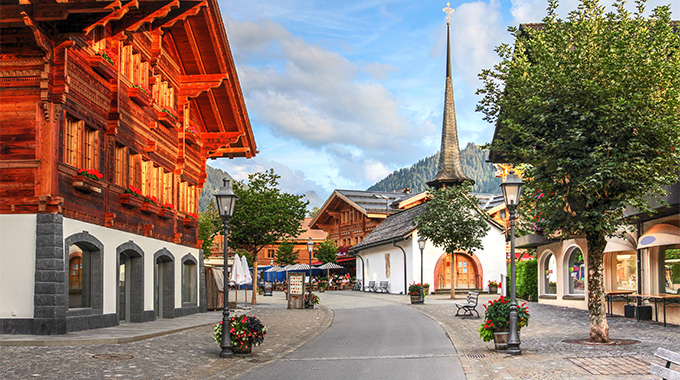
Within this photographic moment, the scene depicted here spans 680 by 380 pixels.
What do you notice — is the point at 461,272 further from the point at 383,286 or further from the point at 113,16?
the point at 113,16

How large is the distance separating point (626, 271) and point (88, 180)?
704 inches

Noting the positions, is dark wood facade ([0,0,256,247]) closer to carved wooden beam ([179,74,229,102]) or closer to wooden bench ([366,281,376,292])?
carved wooden beam ([179,74,229,102])

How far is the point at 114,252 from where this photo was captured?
1908 cm

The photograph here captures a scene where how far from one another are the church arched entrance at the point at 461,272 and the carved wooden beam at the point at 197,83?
25476 millimetres

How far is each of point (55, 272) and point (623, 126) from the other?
39.5 feet

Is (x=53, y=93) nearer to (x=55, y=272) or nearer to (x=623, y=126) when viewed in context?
(x=55, y=272)

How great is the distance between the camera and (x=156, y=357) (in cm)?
1391

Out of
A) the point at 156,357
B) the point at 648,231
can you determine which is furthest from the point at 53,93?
the point at 648,231

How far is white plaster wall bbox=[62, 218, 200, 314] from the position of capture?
57.1 ft

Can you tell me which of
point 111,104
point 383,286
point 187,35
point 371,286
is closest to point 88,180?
point 111,104

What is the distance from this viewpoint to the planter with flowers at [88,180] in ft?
53.8

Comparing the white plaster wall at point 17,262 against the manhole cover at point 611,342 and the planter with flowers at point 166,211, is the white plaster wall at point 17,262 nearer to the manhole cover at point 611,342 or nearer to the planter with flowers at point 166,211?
the planter with flowers at point 166,211

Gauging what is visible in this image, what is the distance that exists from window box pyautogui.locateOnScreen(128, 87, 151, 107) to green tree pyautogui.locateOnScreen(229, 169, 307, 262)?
51.1 feet

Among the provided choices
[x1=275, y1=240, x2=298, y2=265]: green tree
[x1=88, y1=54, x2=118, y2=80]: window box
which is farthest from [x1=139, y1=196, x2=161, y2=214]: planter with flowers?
[x1=275, y1=240, x2=298, y2=265]: green tree
